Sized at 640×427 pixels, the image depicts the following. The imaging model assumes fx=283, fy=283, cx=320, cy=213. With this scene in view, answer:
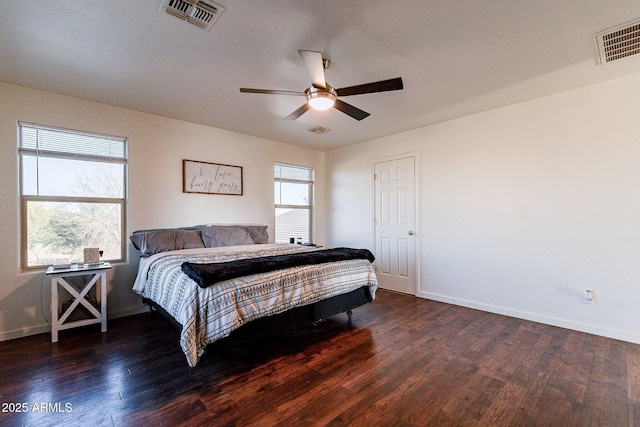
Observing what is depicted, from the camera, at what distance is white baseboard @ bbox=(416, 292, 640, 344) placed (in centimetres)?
274

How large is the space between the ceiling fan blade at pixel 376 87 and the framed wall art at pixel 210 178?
8.30 feet

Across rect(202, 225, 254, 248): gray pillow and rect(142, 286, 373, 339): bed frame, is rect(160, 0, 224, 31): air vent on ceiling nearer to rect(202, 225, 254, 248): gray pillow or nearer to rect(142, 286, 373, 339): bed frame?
rect(142, 286, 373, 339): bed frame

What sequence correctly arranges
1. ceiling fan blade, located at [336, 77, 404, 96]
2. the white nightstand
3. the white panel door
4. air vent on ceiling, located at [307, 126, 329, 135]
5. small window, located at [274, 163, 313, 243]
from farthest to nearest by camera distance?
small window, located at [274, 163, 313, 243] < the white panel door < air vent on ceiling, located at [307, 126, 329, 135] < the white nightstand < ceiling fan blade, located at [336, 77, 404, 96]

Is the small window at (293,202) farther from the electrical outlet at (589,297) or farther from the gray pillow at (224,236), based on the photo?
the electrical outlet at (589,297)

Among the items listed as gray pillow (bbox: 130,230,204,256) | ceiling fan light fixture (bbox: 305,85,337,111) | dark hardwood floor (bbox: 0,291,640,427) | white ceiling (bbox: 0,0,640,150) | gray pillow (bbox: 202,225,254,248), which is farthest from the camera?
gray pillow (bbox: 202,225,254,248)

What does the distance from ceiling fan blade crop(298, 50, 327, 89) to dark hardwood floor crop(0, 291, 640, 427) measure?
6.96 ft

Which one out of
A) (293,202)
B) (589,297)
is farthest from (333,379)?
(293,202)

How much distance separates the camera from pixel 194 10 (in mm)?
1835

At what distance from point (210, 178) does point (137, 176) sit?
0.91m

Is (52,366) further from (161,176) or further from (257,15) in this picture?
(257,15)

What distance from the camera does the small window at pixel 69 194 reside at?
116 inches

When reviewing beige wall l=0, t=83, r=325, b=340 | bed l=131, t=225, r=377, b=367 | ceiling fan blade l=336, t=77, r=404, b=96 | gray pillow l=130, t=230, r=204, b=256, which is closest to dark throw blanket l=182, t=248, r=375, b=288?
bed l=131, t=225, r=377, b=367

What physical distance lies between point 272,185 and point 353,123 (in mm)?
1734

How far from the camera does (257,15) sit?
73.9 inches
